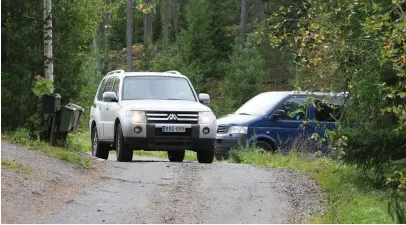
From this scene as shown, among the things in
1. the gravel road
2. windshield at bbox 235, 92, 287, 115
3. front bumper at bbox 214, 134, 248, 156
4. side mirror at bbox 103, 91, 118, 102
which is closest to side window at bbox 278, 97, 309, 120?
windshield at bbox 235, 92, 287, 115

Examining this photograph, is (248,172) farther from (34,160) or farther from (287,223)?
(287,223)

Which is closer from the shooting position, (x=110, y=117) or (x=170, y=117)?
(x=170, y=117)

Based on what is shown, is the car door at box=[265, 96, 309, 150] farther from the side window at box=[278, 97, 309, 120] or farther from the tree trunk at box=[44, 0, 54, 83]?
the tree trunk at box=[44, 0, 54, 83]

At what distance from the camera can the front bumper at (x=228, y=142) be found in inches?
731

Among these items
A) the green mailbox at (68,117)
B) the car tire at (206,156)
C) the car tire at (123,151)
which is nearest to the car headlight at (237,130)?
the car tire at (206,156)

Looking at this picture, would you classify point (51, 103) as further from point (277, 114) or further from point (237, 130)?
point (277, 114)

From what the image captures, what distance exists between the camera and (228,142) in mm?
18781

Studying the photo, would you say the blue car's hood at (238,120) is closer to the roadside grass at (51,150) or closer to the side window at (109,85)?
the side window at (109,85)

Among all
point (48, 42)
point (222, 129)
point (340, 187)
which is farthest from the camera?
point (222, 129)

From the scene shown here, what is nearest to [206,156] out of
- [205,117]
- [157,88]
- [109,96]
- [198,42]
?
[205,117]

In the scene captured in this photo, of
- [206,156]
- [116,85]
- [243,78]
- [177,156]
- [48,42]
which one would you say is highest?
[48,42]

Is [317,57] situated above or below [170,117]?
above

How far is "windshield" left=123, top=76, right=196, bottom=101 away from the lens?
16.6 metres

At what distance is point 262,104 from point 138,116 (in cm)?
458
